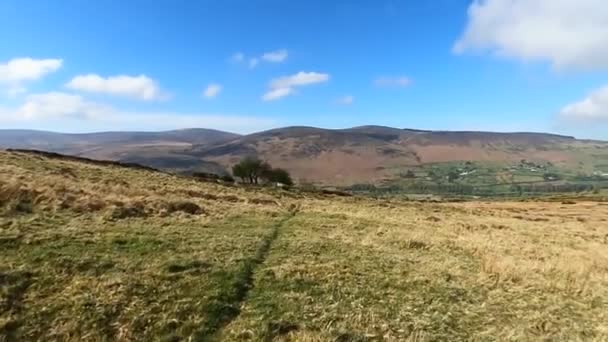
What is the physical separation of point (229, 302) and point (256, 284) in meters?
1.48

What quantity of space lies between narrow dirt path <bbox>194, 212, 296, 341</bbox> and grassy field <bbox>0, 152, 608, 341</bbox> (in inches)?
1.6

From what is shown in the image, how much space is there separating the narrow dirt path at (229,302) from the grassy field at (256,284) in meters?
0.04

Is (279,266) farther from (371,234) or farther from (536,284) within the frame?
(371,234)

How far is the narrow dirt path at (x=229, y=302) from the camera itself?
8.52 meters

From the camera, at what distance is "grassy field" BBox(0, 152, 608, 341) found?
873cm

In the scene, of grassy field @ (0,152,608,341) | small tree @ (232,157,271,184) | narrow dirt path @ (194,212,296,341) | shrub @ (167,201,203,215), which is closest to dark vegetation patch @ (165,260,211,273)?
grassy field @ (0,152,608,341)

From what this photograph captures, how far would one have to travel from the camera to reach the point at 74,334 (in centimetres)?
807

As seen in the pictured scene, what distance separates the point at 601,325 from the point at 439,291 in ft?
12.3

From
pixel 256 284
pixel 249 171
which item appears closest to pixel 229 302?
pixel 256 284

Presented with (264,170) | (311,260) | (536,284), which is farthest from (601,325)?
(264,170)

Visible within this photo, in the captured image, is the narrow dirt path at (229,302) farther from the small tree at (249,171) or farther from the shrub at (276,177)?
Result: the small tree at (249,171)

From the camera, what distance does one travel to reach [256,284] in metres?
11.2

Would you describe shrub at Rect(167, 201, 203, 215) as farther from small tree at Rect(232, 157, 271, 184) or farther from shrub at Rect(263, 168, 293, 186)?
small tree at Rect(232, 157, 271, 184)

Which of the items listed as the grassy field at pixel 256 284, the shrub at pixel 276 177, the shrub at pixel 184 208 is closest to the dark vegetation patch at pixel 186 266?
the grassy field at pixel 256 284
